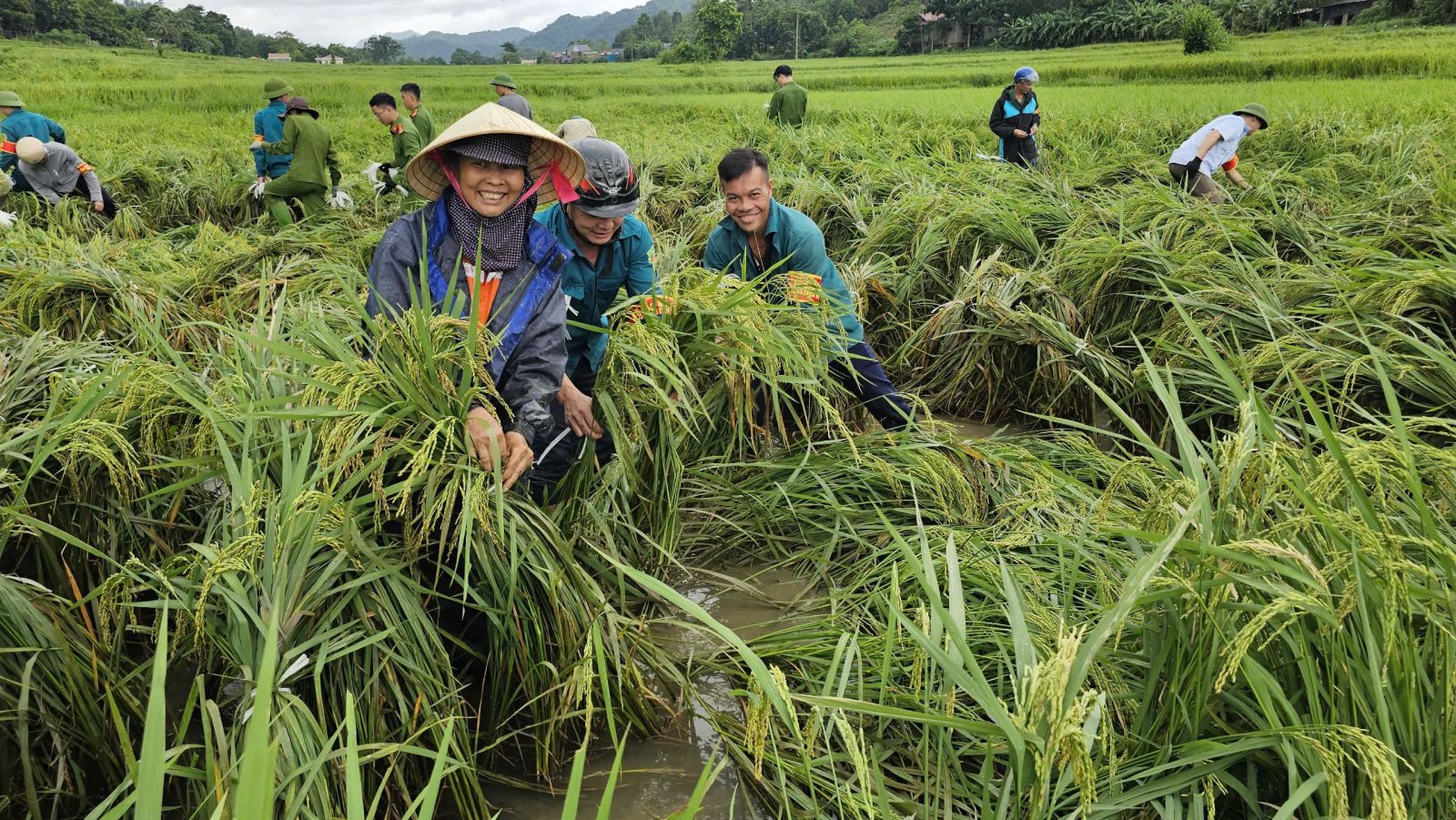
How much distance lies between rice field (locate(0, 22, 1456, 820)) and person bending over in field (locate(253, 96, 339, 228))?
2.26 metres

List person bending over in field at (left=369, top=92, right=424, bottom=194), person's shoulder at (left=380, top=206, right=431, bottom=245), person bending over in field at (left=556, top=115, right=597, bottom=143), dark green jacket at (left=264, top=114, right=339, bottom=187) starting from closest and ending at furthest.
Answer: person's shoulder at (left=380, top=206, right=431, bottom=245), person bending over in field at (left=556, top=115, right=597, bottom=143), dark green jacket at (left=264, top=114, right=339, bottom=187), person bending over in field at (left=369, top=92, right=424, bottom=194)

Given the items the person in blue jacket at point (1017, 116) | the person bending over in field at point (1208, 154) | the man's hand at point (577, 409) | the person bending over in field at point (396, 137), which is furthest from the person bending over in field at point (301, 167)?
the person bending over in field at point (1208, 154)

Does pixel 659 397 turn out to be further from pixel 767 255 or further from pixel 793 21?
pixel 793 21

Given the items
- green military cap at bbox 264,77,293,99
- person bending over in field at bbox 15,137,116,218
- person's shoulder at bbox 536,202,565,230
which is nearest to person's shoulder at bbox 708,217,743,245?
person's shoulder at bbox 536,202,565,230

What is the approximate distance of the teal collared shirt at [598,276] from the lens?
284 centimetres

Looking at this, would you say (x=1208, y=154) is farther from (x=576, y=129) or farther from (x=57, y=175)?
(x=57, y=175)

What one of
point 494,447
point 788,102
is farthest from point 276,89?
point 494,447

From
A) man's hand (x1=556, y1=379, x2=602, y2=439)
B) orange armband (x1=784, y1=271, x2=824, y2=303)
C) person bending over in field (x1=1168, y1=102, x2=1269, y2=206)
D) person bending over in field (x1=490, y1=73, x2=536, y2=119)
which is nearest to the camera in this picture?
man's hand (x1=556, y1=379, x2=602, y2=439)

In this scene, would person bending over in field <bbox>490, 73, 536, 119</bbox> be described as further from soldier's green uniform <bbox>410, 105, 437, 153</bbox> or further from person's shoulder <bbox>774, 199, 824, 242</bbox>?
person's shoulder <bbox>774, 199, 824, 242</bbox>

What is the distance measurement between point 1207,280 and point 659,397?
2.91 metres

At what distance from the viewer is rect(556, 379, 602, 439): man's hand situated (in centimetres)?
235

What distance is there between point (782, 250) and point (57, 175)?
682 cm

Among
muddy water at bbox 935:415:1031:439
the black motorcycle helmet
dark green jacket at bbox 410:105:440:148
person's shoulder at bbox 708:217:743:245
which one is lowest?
muddy water at bbox 935:415:1031:439

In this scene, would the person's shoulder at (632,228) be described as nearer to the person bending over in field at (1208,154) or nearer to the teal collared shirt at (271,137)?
the person bending over in field at (1208,154)
